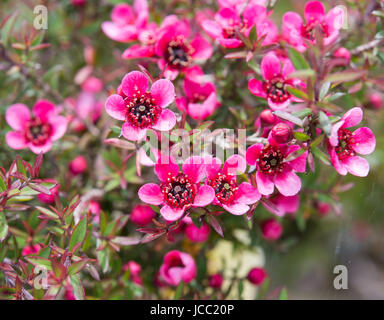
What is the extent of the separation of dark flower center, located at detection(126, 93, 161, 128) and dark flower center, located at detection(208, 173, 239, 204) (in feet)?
0.76

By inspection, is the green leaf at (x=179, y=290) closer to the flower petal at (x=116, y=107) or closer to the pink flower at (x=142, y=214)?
the pink flower at (x=142, y=214)

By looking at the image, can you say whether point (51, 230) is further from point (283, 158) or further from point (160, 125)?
point (283, 158)

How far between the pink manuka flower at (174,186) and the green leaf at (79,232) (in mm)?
216

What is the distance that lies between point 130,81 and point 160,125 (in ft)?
0.50

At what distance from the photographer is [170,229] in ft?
3.39

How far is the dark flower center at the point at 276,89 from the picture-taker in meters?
1.16

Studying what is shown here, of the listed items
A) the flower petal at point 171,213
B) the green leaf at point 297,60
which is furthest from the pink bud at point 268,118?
the flower petal at point 171,213

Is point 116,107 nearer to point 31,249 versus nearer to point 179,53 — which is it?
point 179,53

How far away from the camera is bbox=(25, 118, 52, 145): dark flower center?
4.42 feet

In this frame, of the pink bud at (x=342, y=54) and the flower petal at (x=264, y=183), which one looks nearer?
the flower petal at (x=264, y=183)

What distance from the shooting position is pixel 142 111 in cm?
109

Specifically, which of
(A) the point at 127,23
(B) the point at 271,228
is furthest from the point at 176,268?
(A) the point at 127,23

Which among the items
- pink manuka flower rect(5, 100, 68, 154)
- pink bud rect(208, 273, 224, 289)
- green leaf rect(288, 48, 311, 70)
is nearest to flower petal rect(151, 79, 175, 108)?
green leaf rect(288, 48, 311, 70)
